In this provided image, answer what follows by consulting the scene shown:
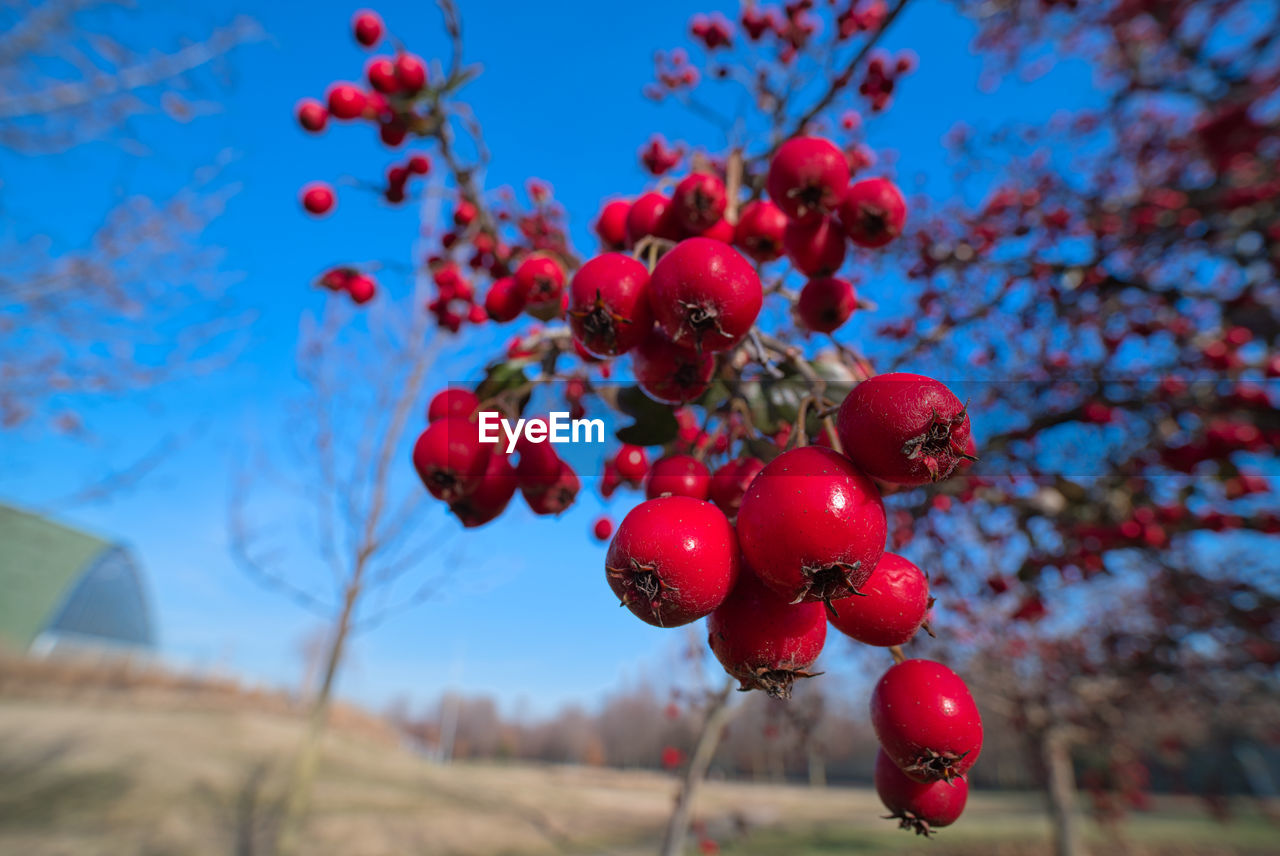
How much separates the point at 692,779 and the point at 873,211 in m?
3.47

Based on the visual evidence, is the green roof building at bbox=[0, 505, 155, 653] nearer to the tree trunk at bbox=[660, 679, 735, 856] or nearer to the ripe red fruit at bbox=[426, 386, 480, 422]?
the tree trunk at bbox=[660, 679, 735, 856]

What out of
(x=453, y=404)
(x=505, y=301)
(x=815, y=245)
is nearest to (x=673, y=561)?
(x=453, y=404)

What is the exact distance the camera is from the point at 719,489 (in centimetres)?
108

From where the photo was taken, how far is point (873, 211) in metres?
1.31

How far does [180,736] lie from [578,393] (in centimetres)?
1871

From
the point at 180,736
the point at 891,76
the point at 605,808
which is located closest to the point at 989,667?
the point at 891,76

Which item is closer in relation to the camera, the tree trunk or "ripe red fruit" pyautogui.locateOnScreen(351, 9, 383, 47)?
"ripe red fruit" pyautogui.locateOnScreen(351, 9, 383, 47)

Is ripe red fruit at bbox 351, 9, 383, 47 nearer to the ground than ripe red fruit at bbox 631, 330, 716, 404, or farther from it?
farther from it

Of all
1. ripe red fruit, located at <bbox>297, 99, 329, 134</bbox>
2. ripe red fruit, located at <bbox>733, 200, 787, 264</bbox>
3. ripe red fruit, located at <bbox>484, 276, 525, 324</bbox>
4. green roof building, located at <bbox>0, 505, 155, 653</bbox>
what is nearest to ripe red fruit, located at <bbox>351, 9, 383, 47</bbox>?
ripe red fruit, located at <bbox>297, 99, 329, 134</bbox>

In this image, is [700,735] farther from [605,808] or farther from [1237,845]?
[1237,845]

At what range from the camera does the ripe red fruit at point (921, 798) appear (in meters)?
0.99

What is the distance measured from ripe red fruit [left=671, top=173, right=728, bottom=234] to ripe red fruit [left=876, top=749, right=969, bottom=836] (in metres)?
1.14

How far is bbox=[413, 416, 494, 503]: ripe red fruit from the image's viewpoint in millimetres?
1243

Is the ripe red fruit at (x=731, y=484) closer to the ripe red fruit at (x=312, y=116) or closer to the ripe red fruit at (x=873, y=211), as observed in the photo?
the ripe red fruit at (x=873, y=211)
